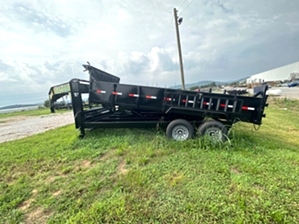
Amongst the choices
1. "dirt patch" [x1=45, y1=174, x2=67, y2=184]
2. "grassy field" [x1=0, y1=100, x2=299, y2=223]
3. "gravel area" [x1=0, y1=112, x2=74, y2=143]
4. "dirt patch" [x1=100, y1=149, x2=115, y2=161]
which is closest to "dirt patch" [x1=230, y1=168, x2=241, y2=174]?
"grassy field" [x1=0, y1=100, x2=299, y2=223]

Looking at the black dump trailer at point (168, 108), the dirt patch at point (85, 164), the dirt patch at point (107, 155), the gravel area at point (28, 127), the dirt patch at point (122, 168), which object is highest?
the black dump trailer at point (168, 108)

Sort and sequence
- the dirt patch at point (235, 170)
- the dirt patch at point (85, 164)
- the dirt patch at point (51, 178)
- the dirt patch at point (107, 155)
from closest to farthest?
the dirt patch at point (235, 170) < the dirt patch at point (51, 178) < the dirt patch at point (85, 164) < the dirt patch at point (107, 155)

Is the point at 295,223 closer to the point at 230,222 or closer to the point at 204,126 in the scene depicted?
the point at 230,222

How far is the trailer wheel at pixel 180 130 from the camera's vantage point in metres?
4.44

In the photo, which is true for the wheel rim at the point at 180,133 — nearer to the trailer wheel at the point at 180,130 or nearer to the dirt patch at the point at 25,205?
the trailer wheel at the point at 180,130

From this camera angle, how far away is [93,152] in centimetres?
414

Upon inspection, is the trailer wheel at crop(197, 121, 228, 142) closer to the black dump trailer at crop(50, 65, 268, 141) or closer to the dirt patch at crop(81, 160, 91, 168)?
the black dump trailer at crop(50, 65, 268, 141)

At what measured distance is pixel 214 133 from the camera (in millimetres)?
4266

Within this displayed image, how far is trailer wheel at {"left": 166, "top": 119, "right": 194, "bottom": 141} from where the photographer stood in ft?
14.6

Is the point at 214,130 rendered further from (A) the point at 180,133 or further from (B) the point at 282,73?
(B) the point at 282,73

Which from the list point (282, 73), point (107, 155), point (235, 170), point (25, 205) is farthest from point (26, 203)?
point (282, 73)

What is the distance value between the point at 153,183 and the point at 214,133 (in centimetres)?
225

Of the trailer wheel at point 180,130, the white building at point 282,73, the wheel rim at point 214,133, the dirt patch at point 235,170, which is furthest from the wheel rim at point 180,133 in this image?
the white building at point 282,73

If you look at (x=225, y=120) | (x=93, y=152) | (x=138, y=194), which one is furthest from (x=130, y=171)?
(x=225, y=120)
